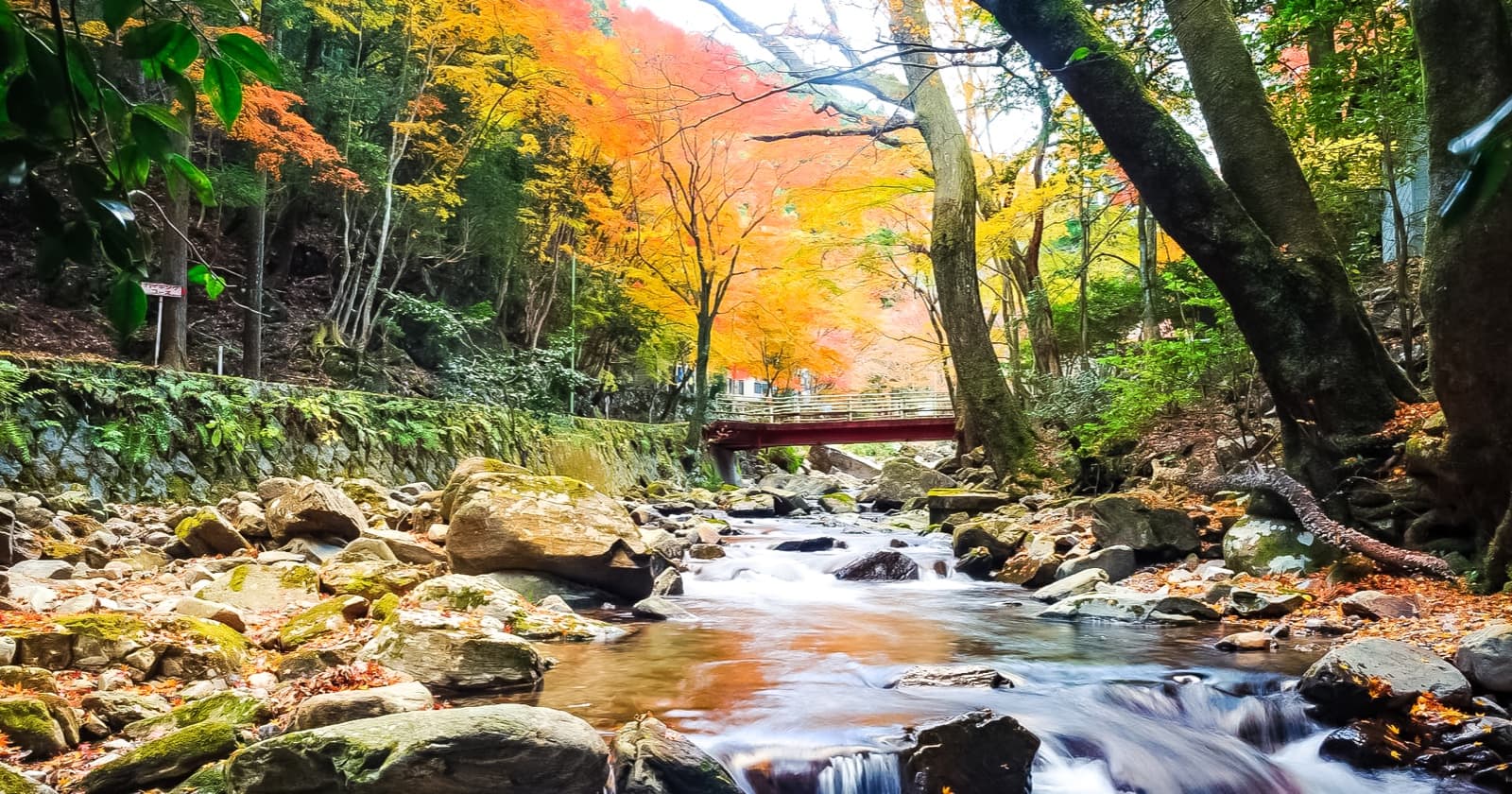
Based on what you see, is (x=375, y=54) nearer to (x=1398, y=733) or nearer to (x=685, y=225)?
Result: (x=685, y=225)

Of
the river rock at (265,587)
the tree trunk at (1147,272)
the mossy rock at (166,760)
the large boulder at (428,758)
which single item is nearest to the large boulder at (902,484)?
the tree trunk at (1147,272)

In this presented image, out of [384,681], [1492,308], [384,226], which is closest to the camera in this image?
[384,681]

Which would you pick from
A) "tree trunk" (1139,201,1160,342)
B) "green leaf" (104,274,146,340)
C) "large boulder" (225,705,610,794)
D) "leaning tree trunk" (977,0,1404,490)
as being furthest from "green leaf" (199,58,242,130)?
"tree trunk" (1139,201,1160,342)

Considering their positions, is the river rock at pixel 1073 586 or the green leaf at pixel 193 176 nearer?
the green leaf at pixel 193 176

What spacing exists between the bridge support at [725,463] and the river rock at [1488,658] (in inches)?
766

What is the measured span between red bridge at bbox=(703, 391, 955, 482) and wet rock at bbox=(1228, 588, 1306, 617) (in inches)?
626

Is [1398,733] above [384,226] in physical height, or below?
below

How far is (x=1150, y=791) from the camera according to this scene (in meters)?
3.62

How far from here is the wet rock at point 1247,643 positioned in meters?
4.85

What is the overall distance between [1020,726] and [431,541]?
212 inches

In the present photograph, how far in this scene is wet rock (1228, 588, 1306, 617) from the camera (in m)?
5.45

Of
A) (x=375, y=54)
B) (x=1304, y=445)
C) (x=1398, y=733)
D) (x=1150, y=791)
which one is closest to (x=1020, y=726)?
(x=1150, y=791)

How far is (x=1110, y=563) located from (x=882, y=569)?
231 centimetres

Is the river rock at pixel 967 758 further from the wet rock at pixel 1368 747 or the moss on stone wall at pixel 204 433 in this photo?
the moss on stone wall at pixel 204 433
